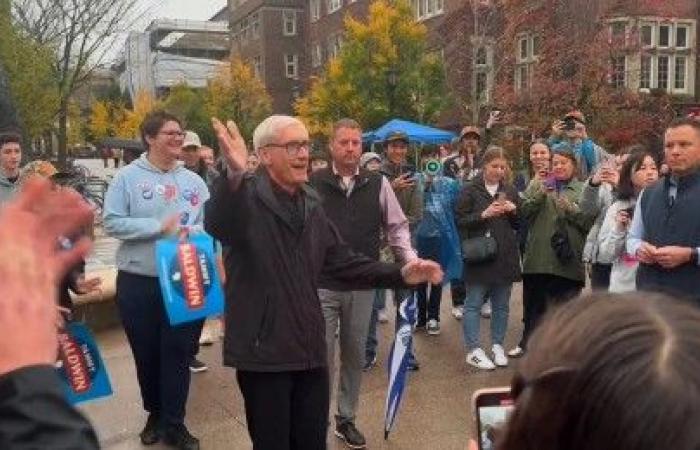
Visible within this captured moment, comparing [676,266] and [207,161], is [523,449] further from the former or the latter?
[207,161]

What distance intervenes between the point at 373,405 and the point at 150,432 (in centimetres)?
146

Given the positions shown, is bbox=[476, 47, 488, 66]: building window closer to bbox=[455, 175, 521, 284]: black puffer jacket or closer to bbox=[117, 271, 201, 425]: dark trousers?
bbox=[455, 175, 521, 284]: black puffer jacket

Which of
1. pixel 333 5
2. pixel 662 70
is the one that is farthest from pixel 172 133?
pixel 333 5

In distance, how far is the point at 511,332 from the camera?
6.94 meters

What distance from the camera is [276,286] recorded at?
3219 mm

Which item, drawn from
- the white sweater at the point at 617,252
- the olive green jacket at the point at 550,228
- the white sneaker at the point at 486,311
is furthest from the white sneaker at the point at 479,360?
the white sneaker at the point at 486,311

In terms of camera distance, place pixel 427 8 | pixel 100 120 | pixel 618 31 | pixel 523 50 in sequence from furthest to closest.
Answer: pixel 100 120, pixel 427 8, pixel 523 50, pixel 618 31

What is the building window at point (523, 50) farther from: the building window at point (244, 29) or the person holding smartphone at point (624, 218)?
the building window at point (244, 29)

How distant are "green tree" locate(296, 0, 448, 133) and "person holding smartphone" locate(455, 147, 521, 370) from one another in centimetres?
2511

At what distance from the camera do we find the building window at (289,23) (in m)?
59.1

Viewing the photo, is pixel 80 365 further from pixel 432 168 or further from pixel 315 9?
pixel 315 9

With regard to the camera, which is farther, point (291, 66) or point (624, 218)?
point (291, 66)

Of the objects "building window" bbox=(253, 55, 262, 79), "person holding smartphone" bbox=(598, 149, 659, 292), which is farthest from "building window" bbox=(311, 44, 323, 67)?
"person holding smartphone" bbox=(598, 149, 659, 292)

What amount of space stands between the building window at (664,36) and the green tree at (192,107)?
1081 inches
